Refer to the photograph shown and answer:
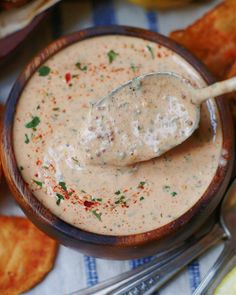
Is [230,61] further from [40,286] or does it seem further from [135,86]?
[40,286]

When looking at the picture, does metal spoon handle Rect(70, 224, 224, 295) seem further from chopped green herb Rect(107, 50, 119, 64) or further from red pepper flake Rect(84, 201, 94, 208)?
chopped green herb Rect(107, 50, 119, 64)

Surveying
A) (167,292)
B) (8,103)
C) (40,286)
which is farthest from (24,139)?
(167,292)

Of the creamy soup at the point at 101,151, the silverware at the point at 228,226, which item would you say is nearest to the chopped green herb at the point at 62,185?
the creamy soup at the point at 101,151

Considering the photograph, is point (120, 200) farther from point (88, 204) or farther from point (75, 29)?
point (75, 29)

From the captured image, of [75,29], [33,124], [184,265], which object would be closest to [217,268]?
[184,265]

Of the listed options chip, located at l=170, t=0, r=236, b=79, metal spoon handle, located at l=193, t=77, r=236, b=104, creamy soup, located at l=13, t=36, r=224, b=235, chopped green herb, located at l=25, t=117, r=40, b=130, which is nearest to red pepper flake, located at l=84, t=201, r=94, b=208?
creamy soup, located at l=13, t=36, r=224, b=235

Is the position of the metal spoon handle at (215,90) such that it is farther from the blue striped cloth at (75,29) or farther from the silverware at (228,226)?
the blue striped cloth at (75,29)
